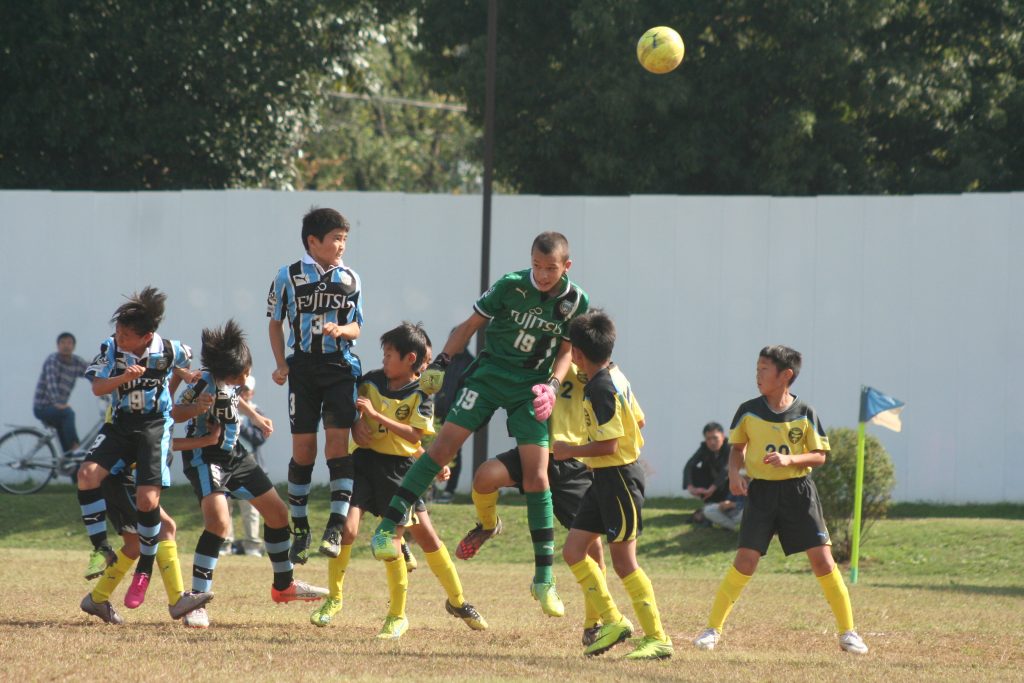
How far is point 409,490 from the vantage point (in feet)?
26.3

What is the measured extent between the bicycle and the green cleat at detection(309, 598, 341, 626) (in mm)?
9832

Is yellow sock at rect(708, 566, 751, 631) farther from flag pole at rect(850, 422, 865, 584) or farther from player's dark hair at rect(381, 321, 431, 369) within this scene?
flag pole at rect(850, 422, 865, 584)

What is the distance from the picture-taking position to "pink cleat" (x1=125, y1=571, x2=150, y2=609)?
8789 mm

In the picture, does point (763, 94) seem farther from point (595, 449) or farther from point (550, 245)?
point (595, 449)

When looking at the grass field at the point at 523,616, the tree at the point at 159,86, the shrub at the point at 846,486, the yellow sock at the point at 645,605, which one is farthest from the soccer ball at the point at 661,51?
the tree at the point at 159,86

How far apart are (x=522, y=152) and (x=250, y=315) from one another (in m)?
6.49

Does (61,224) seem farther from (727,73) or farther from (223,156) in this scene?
(727,73)

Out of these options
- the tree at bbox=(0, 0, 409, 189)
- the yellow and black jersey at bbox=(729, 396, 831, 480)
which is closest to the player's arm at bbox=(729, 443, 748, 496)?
the yellow and black jersey at bbox=(729, 396, 831, 480)

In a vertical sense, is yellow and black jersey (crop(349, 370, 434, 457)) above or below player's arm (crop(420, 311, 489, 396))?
below

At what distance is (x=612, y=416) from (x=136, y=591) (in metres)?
3.47

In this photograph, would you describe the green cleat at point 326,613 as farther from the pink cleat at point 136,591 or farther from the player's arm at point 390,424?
the player's arm at point 390,424

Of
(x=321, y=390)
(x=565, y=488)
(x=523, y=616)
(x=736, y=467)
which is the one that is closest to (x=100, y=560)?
(x=321, y=390)

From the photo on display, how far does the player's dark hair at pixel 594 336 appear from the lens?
7.79 m

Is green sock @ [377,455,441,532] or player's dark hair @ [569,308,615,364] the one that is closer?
player's dark hair @ [569,308,615,364]
